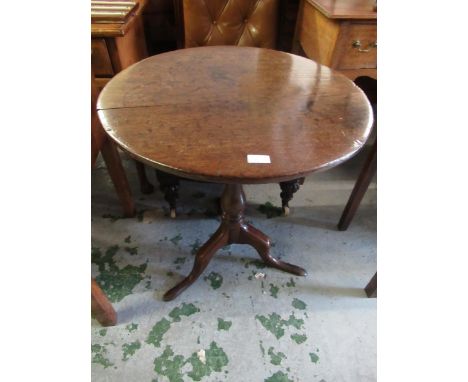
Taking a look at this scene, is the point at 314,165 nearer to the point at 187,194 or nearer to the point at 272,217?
the point at 272,217

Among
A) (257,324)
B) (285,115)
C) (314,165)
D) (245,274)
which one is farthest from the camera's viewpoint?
(245,274)

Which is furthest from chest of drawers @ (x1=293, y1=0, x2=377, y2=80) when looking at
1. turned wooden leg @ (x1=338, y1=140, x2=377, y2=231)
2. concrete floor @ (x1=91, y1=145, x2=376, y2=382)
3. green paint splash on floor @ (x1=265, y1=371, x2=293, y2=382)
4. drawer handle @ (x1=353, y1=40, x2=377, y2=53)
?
green paint splash on floor @ (x1=265, y1=371, x2=293, y2=382)

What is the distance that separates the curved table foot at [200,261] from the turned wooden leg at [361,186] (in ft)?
2.00

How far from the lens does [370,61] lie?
1360mm

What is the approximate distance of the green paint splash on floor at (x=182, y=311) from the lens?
1161 mm

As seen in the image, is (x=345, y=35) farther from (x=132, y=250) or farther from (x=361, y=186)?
(x=132, y=250)

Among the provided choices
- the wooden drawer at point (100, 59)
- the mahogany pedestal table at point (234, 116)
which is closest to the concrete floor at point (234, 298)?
the mahogany pedestal table at point (234, 116)

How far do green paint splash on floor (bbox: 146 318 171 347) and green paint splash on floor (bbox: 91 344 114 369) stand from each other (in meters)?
0.14

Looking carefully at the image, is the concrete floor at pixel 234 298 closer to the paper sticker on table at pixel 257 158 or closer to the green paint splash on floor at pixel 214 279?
the green paint splash on floor at pixel 214 279

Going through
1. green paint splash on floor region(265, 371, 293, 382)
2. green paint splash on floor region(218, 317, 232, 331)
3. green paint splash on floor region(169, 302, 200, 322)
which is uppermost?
green paint splash on floor region(169, 302, 200, 322)

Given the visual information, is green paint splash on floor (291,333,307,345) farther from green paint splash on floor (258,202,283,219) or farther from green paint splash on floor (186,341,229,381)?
green paint splash on floor (258,202,283,219)

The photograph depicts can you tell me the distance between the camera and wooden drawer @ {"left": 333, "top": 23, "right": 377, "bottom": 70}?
1.26m

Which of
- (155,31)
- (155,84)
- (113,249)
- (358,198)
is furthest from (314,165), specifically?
(155,31)

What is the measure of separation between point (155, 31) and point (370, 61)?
3.87 feet
